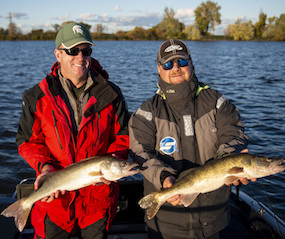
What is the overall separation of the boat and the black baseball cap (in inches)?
92.1

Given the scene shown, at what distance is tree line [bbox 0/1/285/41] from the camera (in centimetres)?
9425

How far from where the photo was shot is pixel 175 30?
109875 mm

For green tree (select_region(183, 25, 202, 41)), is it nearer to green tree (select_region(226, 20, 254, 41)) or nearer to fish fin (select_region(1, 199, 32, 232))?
green tree (select_region(226, 20, 254, 41))

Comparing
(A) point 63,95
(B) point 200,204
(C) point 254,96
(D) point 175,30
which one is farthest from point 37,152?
(D) point 175,30

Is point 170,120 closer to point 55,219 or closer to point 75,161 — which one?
point 75,161

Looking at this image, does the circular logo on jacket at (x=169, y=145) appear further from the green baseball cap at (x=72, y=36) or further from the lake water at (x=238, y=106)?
the lake water at (x=238, y=106)

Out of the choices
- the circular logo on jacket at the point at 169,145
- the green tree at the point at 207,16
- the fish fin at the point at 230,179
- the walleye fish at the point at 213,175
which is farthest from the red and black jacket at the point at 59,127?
the green tree at the point at 207,16

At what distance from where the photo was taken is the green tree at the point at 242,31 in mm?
98875

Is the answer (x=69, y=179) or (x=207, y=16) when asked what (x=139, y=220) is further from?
(x=207, y=16)

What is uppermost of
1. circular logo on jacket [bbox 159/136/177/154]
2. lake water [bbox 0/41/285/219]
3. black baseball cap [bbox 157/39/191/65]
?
black baseball cap [bbox 157/39/191/65]

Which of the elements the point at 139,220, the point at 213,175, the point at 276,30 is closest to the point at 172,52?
the point at 213,175

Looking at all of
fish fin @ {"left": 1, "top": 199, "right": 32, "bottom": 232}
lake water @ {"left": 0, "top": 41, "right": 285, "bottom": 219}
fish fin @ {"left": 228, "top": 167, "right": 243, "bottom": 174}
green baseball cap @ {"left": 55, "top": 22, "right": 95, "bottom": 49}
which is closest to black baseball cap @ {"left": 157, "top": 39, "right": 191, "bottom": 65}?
green baseball cap @ {"left": 55, "top": 22, "right": 95, "bottom": 49}

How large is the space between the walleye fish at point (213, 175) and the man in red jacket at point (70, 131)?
0.74m

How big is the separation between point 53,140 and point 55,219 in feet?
2.92
